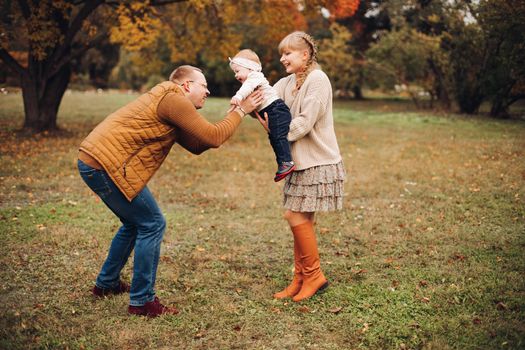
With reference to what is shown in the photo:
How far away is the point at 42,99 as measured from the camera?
13648 millimetres

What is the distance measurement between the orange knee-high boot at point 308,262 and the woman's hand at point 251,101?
44.3 inches

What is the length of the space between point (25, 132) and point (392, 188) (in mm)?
10264

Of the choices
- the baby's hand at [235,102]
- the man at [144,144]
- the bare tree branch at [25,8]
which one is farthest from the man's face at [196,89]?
the bare tree branch at [25,8]

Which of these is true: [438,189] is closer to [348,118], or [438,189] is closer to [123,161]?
[123,161]

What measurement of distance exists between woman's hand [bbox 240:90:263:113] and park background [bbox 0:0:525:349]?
1676 millimetres

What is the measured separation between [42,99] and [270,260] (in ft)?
35.9

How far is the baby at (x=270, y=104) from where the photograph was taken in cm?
371

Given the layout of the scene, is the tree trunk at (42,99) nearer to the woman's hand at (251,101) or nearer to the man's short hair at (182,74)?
the man's short hair at (182,74)

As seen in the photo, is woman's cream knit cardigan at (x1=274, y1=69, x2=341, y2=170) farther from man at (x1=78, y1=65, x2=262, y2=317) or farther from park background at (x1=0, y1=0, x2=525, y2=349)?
park background at (x1=0, y1=0, x2=525, y2=349)

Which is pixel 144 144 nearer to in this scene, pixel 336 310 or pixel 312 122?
pixel 312 122

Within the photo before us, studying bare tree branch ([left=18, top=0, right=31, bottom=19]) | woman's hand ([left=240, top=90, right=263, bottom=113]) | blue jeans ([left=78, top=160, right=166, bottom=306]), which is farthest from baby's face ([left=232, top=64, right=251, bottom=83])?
bare tree branch ([left=18, top=0, right=31, bottom=19])

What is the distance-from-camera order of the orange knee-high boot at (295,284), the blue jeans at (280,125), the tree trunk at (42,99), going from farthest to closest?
the tree trunk at (42,99)
the orange knee-high boot at (295,284)
the blue jeans at (280,125)

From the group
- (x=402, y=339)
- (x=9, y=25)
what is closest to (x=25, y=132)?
(x=9, y=25)

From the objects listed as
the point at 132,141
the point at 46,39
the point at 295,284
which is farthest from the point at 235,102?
the point at 46,39
